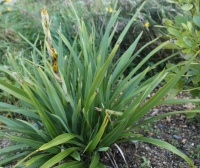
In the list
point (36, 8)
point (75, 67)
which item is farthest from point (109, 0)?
point (75, 67)

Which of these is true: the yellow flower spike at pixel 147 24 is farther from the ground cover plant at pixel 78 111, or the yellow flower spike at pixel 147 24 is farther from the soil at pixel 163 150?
the ground cover plant at pixel 78 111

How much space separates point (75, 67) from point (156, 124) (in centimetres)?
87

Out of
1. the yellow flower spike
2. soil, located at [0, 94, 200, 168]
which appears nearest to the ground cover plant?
soil, located at [0, 94, 200, 168]

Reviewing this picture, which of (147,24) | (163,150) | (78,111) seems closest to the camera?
(78,111)

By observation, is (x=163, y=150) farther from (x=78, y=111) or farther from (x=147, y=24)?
(x=147, y=24)

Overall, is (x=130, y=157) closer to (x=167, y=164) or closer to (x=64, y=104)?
(x=167, y=164)

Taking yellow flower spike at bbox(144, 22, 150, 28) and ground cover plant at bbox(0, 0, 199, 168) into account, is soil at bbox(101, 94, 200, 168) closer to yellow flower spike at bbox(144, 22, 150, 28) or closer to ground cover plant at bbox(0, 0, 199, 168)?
ground cover plant at bbox(0, 0, 199, 168)

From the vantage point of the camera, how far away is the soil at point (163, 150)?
2355 millimetres

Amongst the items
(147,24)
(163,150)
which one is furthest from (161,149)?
(147,24)

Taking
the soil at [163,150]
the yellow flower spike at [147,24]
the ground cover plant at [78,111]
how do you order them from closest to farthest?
the ground cover plant at [78,111]
the soil at [163,150]
the yellow flower spike at [147,24]

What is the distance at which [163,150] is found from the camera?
8.18ft

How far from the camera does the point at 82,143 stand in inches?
86.5

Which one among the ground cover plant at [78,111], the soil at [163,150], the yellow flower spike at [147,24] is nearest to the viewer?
the ground cover plant at [78,111]

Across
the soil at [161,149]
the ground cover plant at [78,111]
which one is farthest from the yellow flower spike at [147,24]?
the ground cover plant at [78,111]
